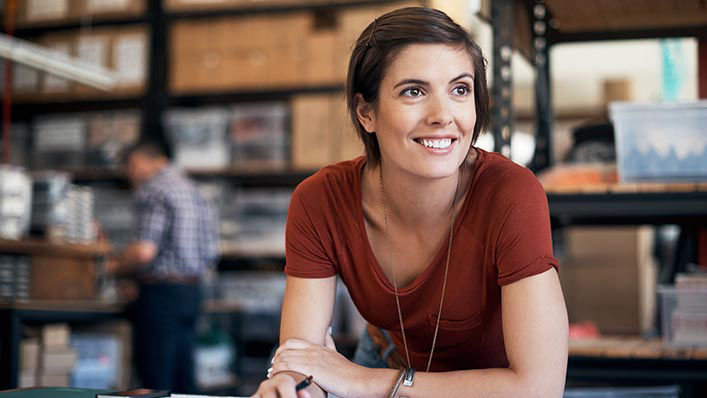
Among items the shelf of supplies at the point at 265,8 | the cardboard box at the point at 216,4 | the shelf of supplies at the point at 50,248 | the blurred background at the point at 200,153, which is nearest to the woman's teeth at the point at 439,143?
the blurred background at the point at 200,153

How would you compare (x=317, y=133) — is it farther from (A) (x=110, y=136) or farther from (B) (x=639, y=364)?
(B) (x=639, y=364)

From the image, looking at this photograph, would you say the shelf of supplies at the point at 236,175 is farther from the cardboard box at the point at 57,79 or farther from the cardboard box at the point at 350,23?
the cardboard box at the point at 350,23

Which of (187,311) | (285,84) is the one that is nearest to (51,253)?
(187,311)

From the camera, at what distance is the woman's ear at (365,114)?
1.54 meters

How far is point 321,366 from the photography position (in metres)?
1.39

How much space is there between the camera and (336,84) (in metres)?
4.87

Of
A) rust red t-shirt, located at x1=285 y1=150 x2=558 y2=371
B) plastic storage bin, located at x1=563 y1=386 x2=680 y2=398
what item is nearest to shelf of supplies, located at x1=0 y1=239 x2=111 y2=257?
rust red t-shirt, located at x1=285 y1=150 x2=558 y2=371

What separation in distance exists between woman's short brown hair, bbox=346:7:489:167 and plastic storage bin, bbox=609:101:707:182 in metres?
0.61

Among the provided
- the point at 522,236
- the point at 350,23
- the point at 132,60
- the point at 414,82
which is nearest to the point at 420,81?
the point at 414,82

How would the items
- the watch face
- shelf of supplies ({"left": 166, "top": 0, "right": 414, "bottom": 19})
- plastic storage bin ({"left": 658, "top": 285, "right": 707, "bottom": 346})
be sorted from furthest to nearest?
shelf of supplies ({"left": 166, "top": 0, "right": 414, "bottom": 19}), the watch face, plastic storage bin ({"left": 658, "top": 285, "right": 707, "bottom": 346})

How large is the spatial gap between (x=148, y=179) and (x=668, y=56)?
2.28 m

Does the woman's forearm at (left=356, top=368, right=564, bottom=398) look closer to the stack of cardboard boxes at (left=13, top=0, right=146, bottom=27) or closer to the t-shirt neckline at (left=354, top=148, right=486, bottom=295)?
the t-shirt neckline at (left=354, top=148, right=486, bottom=295)

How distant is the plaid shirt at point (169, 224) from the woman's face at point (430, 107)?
2.51 metres

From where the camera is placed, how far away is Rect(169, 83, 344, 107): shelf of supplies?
4.91 m
